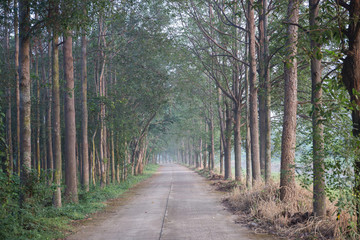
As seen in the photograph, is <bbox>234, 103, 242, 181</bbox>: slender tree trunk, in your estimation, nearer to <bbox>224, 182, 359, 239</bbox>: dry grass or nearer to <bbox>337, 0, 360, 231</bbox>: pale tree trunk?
<bbox>224, 182, 359, 239</bbox>: dry grass

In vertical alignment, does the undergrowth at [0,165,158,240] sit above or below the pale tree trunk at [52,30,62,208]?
below

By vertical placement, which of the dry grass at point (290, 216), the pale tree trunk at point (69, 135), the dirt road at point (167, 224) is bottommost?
the dirt road at point (167, 224)

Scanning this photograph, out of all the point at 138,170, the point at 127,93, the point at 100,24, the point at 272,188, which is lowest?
the point at 138,170

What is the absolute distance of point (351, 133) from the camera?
5547 millimetres

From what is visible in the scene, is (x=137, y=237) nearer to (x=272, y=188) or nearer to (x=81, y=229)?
(x=81, y=229)

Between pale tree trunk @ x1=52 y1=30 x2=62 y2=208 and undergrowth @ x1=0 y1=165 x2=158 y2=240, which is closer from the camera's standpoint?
undergrowth @ x1=0 y1=165 x2=158 y2=240

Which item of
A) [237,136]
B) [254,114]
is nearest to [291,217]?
[254,114]

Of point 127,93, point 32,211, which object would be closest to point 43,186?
point 32,211

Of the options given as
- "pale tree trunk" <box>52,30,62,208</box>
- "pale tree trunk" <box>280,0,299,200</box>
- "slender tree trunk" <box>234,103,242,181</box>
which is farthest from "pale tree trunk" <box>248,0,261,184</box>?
"pale tree trunk" <box>52,30,62,208</box>

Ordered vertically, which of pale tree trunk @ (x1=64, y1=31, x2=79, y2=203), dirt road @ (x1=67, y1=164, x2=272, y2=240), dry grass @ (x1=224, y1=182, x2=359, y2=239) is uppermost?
pale tree trunk @ (x1=64, y1=31, x2=79, y2=203)

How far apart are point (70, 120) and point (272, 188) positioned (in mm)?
8300

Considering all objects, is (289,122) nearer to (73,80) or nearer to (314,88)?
(314,88)

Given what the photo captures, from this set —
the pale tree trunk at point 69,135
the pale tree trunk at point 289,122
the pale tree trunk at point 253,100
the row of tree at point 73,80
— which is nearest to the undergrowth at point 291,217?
the pale tree trunk at point 289,122

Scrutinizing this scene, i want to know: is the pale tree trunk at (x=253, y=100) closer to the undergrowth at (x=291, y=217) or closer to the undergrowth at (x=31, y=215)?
the undergrowth at (x=291, y=217)
